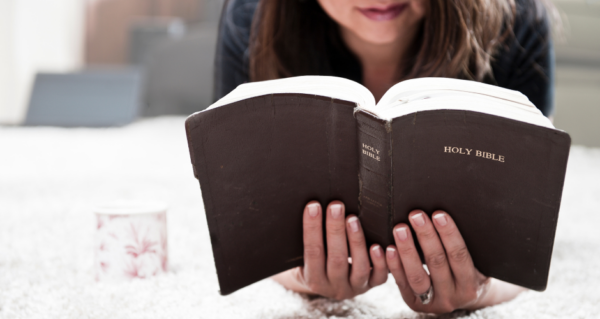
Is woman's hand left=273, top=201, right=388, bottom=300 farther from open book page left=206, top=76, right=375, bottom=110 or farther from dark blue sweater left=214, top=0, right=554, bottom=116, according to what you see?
dark blue sweater left=214, top=0, right=554, bottom=116

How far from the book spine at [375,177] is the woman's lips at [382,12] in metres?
0.37

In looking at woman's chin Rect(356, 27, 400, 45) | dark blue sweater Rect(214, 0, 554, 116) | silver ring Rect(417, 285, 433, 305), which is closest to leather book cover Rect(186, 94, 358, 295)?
silver ring Rect(417, 285, 433, 305)

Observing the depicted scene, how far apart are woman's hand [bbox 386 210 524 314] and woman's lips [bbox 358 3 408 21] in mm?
396

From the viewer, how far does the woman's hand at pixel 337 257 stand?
0.54 m

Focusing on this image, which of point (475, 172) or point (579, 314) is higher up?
point (475, 172)

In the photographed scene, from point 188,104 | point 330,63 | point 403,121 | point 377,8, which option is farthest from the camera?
point 188,104

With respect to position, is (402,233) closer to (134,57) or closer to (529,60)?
(529,60)

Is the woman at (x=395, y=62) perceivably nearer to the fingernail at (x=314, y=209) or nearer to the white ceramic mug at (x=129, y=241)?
the fingernail at (x=314, y=209)

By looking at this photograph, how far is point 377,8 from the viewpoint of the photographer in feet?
2.63

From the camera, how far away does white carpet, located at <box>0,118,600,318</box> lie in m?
0.62

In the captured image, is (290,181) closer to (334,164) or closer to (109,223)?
(334,164)

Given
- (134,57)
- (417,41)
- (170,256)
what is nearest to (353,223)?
(170,256)

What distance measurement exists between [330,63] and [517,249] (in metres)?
0.62

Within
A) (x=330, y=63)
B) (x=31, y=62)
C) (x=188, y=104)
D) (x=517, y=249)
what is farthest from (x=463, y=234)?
(x=31, y=62)
